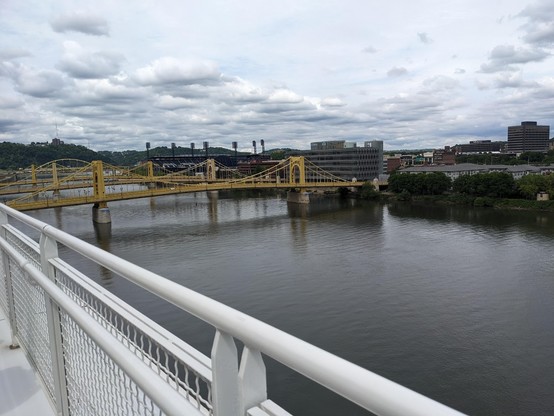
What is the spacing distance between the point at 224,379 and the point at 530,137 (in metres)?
63.8

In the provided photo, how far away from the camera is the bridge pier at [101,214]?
14.1 m

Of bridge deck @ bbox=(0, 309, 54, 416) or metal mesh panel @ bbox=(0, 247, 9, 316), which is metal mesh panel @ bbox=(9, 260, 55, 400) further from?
metal mesh panel @ bbox=(0, 247, 9, 316)

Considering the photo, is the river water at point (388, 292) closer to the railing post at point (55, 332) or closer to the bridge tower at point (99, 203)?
the bridge tower at point (99, 203)

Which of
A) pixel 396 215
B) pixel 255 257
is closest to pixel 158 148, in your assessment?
pixel 396 215

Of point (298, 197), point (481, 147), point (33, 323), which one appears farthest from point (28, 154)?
point (481, 147)

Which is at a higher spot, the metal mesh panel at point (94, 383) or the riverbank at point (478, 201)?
the metal mesh panel at point (94, 383)

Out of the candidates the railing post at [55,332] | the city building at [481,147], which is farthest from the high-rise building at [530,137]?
the railing post at [55,332]

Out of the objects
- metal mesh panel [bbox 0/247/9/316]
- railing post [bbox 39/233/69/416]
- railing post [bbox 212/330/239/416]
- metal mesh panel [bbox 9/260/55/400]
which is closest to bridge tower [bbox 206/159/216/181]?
metal mesh panel [bbox 0/247/9/316]

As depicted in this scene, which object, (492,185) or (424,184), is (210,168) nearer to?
(424,184)

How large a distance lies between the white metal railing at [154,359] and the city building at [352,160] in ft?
93.1

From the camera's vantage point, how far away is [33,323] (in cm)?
112

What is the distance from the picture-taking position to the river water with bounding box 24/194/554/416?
4383 mm

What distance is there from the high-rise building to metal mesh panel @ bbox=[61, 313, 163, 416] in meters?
62.7

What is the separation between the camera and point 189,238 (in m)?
11.5
